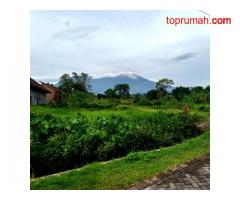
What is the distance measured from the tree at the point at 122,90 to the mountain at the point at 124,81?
0.09 m

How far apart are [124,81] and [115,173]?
5.72ft

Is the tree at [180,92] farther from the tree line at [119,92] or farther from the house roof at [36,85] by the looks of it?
the house roof at [36,85]

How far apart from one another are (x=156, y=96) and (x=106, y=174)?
268 centimetres

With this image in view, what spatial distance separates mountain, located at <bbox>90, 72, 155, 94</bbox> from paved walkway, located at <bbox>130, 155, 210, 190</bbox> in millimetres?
1579

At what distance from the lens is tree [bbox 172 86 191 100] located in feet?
27.3

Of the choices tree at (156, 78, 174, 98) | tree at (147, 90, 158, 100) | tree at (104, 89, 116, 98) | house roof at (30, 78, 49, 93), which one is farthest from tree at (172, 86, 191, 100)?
house roof at (30, 78, 49, 93)

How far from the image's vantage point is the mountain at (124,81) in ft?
25.0

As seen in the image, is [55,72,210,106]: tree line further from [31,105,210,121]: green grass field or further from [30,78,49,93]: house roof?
[30,78,49,93]: house roof

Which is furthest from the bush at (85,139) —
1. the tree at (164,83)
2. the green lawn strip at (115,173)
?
the tree at (164,83)

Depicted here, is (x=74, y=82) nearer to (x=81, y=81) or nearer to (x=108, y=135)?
(x=81, y=81)

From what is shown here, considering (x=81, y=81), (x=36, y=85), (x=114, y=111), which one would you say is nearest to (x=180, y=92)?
(x=114, y=111)
